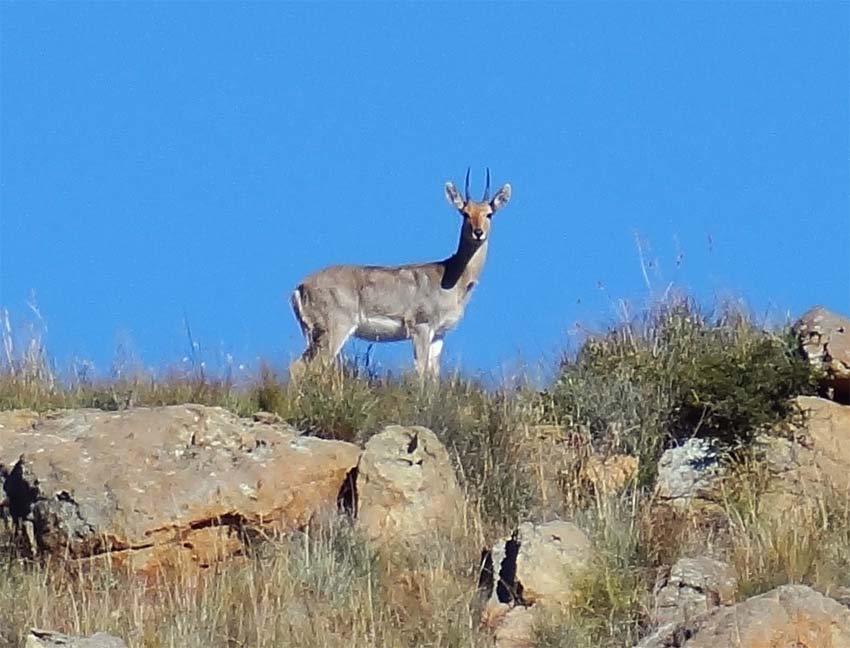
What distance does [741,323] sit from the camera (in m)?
14.7

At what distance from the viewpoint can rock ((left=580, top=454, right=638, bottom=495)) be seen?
11.9 metres

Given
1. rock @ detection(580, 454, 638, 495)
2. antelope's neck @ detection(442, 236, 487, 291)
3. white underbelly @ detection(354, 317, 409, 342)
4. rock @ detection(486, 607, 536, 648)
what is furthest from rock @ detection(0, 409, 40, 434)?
antelope's neck @ detection(442, 236, 487, 291)

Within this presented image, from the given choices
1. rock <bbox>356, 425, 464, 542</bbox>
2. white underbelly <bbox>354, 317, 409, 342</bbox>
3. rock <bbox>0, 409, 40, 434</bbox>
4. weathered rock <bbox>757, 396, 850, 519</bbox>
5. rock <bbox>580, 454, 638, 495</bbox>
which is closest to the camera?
rock <bbox>356, 425, 464, 542</bbox>

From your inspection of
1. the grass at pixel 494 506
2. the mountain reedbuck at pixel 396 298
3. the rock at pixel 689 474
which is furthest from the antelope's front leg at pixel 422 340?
the rock at pixel 689 474

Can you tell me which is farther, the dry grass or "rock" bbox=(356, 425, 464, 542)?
"rock" bbox=(356, 425, 464, 542)

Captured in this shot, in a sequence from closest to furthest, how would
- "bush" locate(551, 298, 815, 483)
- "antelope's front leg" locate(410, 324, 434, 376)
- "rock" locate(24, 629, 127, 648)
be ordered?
"rock" locate(24, 629, 127, 648) → "bush" locate(551, 298, 815, 483) → "antelope's front leg" locate(410, 324, 434, 376)

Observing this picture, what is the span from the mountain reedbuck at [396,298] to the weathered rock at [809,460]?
736cm

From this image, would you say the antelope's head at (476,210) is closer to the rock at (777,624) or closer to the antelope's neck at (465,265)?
the antelope's neck at (465,265)

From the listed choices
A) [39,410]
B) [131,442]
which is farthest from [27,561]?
[39,410]

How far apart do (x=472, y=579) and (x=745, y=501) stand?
194 cm

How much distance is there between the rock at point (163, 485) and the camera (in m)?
10.8

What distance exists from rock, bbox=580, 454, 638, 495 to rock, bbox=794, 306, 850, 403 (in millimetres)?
1771

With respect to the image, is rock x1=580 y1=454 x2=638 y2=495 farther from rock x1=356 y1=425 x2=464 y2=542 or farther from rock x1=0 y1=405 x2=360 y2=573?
rock x1=0 y1=405 x2=360 y2=573

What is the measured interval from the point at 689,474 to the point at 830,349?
6.19 ft
